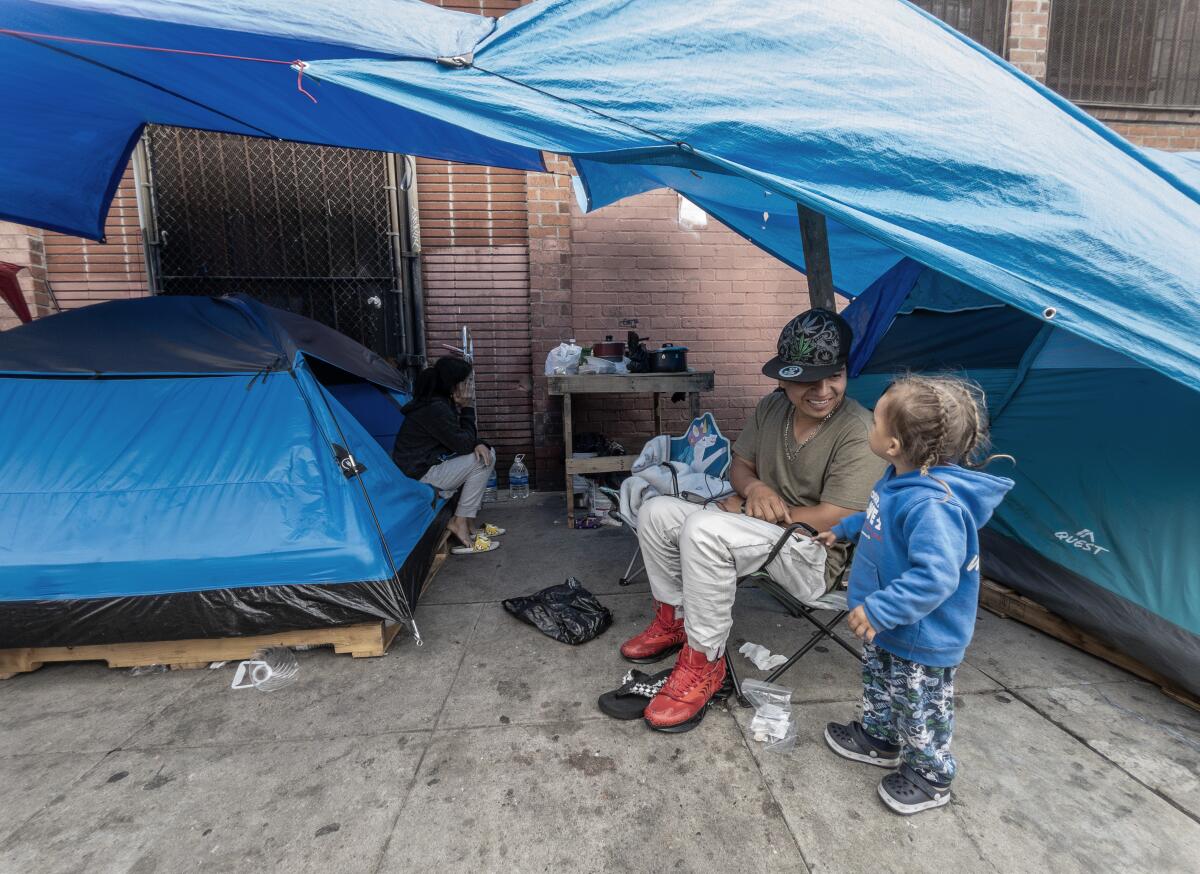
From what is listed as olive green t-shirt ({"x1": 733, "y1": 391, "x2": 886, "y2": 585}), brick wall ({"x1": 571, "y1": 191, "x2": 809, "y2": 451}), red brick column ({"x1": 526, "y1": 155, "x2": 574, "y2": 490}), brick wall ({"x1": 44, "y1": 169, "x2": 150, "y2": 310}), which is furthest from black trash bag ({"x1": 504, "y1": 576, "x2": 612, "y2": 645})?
brick wall ({"x1": 44, "y1": 169, "x2": 150, "y2": 310})

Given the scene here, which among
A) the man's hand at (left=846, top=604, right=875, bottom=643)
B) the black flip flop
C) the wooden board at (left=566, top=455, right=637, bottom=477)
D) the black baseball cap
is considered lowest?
the black flip flop

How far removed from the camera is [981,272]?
1.75 m

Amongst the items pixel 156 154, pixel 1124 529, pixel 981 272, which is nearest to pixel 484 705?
pixel 981 272

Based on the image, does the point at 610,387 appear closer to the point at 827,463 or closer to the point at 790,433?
the point at 790,433

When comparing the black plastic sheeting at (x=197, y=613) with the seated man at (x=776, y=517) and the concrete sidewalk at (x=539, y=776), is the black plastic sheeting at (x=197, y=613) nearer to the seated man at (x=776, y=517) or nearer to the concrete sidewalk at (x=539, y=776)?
the concrete sidewalk at (x=539, y=776)

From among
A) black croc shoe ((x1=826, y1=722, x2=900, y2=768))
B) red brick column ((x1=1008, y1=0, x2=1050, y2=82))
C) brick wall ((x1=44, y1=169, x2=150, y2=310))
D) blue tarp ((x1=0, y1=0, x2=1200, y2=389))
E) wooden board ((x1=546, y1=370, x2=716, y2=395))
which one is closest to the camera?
blue tarp ((x1=0, y1=0, x2=1200, y2=389))

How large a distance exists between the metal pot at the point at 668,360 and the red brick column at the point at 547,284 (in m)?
A: 1.14

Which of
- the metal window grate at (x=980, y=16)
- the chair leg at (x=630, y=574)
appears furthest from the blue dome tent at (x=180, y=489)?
the metal window grate at (x=980, y=16)

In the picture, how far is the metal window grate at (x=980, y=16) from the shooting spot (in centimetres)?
552

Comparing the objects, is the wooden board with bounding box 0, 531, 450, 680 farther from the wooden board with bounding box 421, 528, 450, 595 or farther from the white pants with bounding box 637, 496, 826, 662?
the white pants with bounding box 637, 496, 826, 662

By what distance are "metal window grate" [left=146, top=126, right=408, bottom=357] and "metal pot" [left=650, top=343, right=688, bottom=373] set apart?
2344 millimetres

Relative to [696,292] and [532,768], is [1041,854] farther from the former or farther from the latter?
[696,292]

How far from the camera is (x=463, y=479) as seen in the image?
4.00m

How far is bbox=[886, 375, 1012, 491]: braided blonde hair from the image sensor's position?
1.67 m
